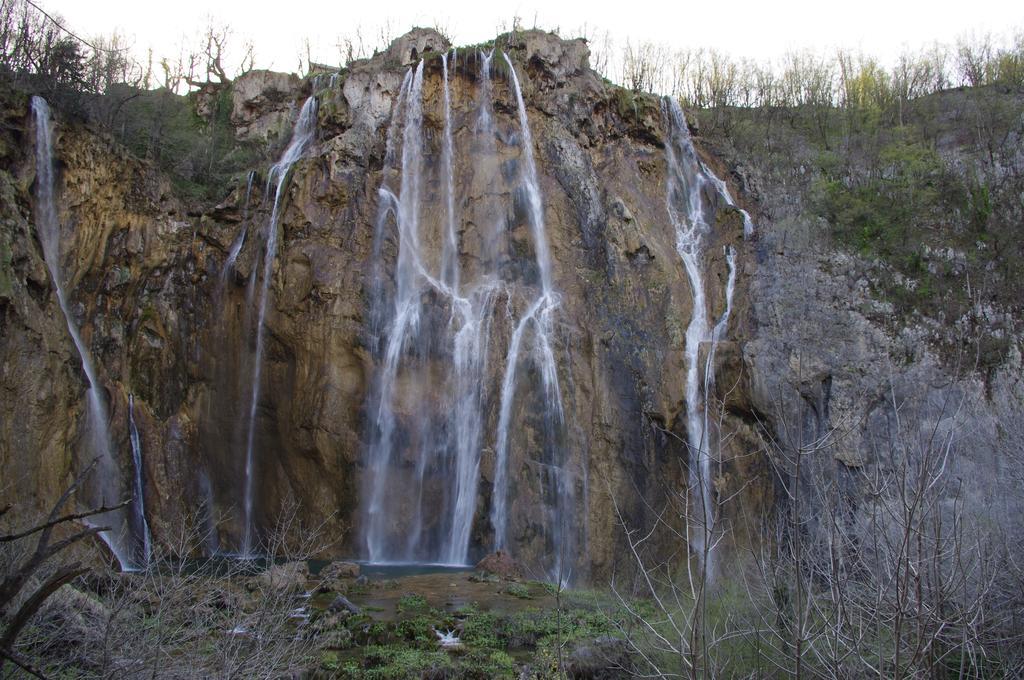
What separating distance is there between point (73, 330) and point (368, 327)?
7949 mm

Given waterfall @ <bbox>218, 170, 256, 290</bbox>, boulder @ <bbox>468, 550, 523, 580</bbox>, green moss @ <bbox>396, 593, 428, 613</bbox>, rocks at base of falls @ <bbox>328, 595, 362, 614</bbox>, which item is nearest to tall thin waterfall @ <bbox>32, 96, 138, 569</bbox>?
waterfall @ <bbox>218, 170, 256, 290</bbox>

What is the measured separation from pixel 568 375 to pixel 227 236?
38.6 ft

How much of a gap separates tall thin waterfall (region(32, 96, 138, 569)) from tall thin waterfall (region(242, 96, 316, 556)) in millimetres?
3160

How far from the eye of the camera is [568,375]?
21953 mm

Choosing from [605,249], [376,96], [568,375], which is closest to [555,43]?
[376,96]

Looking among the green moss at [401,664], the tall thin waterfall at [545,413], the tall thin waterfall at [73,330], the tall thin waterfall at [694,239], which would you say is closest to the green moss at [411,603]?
the green moss at [401,664]

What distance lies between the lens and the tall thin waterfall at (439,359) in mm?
21094

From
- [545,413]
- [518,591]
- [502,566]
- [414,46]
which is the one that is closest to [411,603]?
[518,591]

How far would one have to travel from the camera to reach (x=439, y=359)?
22.6 meters

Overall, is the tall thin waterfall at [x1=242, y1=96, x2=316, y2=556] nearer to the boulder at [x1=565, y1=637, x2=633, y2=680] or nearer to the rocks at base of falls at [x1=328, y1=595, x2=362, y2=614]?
the rocks at base of falls at [x1=328, y1=595, x2=362, y2=614]

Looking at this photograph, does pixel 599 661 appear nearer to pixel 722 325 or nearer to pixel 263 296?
pixel 722 325

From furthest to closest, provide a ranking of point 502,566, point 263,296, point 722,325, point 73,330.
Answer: point 722,325 < point 263,296 < point 73,330 < point 502,566

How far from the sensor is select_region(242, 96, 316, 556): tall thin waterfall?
22297mm

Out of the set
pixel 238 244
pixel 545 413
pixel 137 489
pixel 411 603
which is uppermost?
pixel 238 244
